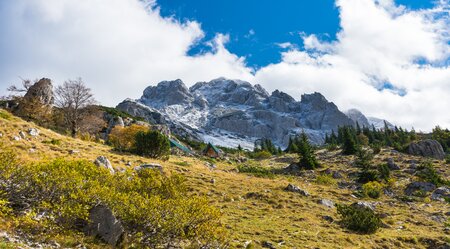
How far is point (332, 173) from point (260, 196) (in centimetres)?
2610

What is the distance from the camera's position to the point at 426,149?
73375 mm

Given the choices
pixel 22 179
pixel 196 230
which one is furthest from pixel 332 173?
pixel 22 179

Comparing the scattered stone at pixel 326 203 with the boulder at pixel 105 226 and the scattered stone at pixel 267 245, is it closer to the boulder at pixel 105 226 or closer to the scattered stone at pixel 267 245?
the scattered stone at pixel 267 245

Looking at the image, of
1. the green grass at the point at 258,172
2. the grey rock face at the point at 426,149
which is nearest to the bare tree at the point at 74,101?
the green grass at the point at 258,172

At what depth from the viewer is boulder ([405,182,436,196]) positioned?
3821 cm

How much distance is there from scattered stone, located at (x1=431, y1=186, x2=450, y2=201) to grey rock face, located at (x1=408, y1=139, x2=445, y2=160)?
127 feet

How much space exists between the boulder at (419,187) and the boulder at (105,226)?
119ft

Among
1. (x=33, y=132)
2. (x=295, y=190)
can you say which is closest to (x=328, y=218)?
(x=295, y=190)

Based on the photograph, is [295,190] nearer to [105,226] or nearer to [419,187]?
[419,187]

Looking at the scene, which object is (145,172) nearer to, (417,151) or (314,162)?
(314,162)

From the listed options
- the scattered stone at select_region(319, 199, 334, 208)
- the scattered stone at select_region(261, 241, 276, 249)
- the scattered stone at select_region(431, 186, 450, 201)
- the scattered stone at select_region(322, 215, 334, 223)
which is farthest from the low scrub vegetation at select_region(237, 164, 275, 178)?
the scattered stone at select_region(261, 241, 276, 249)

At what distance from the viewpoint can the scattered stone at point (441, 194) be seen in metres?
34.5

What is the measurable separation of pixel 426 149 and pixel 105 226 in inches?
3132

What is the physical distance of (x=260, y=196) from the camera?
26141mm
